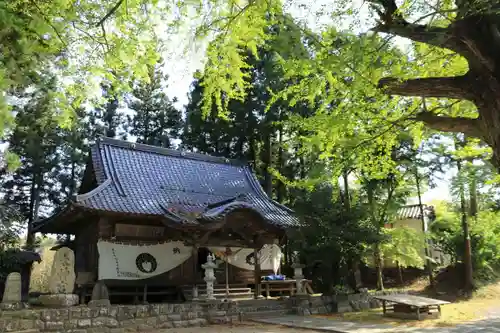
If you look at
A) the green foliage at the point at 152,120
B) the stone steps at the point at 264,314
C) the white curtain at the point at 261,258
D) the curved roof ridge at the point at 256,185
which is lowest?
the stone steps at the point at 264,314

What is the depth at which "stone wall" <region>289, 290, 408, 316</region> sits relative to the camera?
12.9 m

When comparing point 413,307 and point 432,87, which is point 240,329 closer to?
point 413,307

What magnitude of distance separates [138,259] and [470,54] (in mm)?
11373

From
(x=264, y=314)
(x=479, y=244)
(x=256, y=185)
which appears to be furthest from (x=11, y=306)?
(x=479, y=244)

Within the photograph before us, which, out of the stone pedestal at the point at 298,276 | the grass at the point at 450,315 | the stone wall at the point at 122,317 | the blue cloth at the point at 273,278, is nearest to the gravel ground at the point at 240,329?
the stone wall at the point at 122,317

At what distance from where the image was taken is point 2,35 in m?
2.93

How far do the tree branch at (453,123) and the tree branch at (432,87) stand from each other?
1.07 ft

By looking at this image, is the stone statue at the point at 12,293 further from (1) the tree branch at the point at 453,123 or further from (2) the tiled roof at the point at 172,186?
(1) the tree branch at the point at 453,123

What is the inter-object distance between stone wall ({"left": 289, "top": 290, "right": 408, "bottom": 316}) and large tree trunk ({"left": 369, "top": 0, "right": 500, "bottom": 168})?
9718 millimetres

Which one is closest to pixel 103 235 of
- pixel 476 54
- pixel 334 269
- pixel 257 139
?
pixel 334 269

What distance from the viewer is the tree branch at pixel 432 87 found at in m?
4.28

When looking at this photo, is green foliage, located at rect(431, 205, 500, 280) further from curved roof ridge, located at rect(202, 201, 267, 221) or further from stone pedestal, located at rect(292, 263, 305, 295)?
curved roof ridge, located at rect(202, 201, 267, 221)

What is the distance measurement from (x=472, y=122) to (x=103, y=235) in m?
10.9

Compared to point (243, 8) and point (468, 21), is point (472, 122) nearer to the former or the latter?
point (468, 21)
